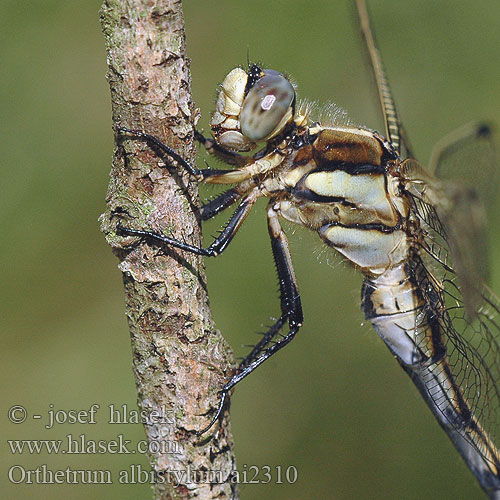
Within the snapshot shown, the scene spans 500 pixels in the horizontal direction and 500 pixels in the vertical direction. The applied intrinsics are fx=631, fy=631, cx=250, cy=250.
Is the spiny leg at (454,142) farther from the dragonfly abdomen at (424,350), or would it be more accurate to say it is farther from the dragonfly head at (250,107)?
the dragonfly head at (250,107)

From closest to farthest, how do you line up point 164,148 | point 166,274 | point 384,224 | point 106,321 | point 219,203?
point 164,148, point 166,274, point 219,203, point 384,224, point 106,321

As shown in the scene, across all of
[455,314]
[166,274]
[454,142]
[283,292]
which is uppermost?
[454,142]

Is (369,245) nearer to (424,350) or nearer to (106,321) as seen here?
(424,350)

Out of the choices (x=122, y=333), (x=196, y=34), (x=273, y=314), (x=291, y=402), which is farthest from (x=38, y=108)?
(x=291, y=402)

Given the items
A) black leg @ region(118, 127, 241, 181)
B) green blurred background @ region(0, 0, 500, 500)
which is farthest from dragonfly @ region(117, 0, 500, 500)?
green blurred background @ region(0, 0, 500, 500)

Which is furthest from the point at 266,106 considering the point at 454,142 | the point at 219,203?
the point at 454,142

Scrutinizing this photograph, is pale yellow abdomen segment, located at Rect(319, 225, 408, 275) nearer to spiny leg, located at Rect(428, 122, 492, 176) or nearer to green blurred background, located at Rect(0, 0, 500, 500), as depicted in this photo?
spiny leg, located at Rect(428, 122, 492, 176)
